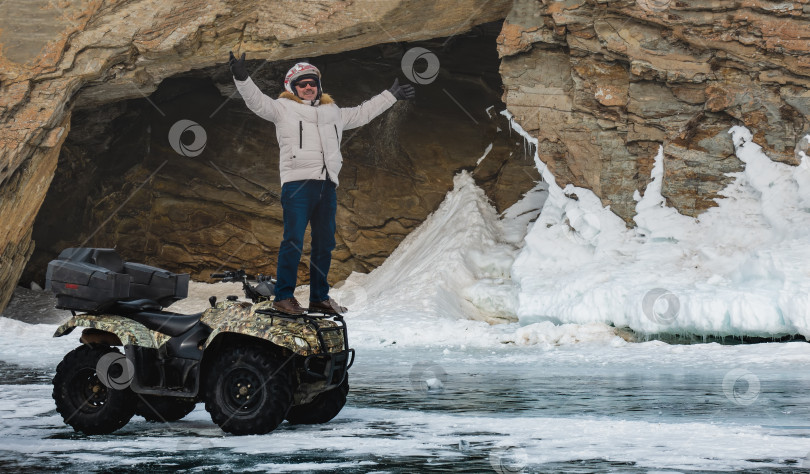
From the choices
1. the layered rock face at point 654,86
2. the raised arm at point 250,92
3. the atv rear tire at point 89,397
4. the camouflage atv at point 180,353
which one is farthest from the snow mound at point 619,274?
the atv rear tire at point 89,397

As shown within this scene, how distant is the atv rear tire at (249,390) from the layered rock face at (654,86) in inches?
396

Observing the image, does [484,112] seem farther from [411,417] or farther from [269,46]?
[411,417]

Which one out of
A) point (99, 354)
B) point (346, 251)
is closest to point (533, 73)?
point (346, 251)

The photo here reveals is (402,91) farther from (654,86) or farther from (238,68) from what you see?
(654,86)

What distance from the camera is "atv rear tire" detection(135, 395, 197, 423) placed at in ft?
19.6

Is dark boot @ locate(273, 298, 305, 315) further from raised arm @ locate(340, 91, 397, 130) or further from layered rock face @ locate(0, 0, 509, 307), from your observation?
layered rock face @ locate(0, 0, 509, 307)

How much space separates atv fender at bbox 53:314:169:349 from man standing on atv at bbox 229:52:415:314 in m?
0.87

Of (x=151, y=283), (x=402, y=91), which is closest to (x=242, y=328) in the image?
(x=151, y=283)

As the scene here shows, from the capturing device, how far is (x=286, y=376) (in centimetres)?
512

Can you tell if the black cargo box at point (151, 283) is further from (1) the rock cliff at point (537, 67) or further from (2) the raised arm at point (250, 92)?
(1) the rock cliff at point (537, 67)

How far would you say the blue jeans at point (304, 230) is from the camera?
5781mm

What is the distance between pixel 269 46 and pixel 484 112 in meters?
6.46

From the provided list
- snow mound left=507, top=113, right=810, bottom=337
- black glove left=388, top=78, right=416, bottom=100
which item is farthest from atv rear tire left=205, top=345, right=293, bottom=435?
snow mound left=507, top=113, right=810, bottom=337

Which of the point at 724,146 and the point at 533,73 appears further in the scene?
the point at 533,73
